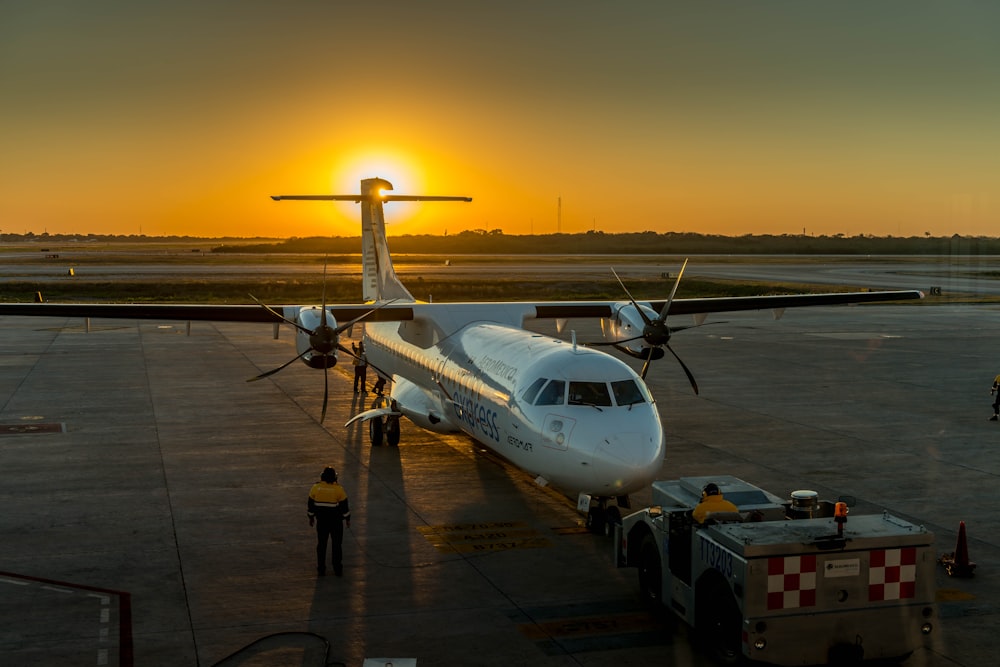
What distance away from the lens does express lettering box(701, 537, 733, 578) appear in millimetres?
10055

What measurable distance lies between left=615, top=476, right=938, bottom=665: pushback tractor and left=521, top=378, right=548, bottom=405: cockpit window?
16.7 ft

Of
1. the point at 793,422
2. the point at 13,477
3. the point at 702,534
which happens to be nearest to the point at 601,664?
the point at 702,534

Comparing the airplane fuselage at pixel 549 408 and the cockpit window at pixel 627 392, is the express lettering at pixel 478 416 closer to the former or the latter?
the airplane fuselage at pixel 549 408

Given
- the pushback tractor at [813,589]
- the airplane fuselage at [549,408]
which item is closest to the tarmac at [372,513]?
the pushback tractor at [813,589]

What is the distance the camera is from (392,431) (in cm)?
2242

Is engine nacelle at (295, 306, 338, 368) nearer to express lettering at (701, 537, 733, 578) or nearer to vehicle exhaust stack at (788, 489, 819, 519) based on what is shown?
vehicle exhaust stack at (788, 489, 819, 519)

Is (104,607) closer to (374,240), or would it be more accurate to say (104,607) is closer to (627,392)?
(627,392)

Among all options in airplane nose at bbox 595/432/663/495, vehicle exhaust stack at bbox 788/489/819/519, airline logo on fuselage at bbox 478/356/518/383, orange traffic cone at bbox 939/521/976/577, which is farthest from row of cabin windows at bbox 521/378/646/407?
orange traffic cone at bbox 939/521/976/577

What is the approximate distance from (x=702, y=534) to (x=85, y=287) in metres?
79.4

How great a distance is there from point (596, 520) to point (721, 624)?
16.8 ft

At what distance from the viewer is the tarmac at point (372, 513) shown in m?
11.3

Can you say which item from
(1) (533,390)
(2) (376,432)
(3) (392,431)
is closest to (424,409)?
(3) (392,431)

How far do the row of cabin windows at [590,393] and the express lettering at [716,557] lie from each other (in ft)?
14.9

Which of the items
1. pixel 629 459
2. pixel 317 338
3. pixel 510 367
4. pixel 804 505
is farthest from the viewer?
pixel 317 338
